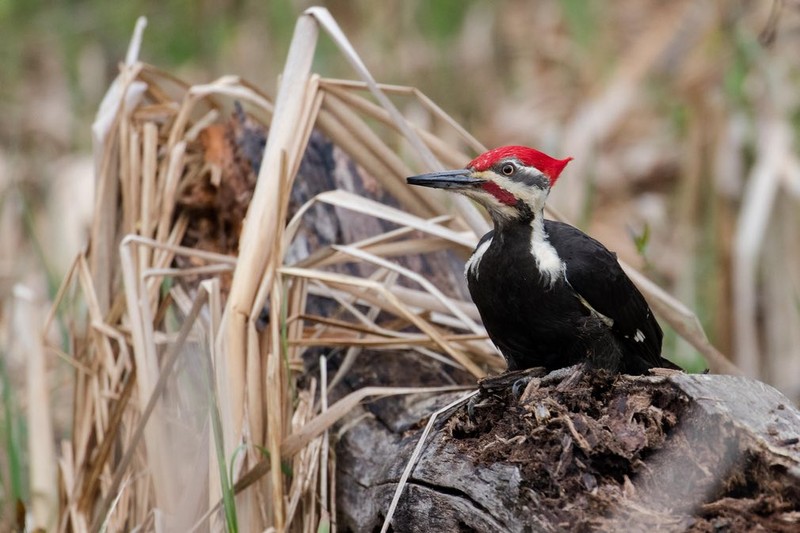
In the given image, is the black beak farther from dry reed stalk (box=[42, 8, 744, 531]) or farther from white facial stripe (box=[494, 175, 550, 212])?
dry reed stalk (box=[42, 8, 744, 531])

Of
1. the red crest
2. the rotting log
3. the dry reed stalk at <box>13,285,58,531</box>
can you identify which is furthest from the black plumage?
the dry reed stalk at <box>13,285,58,531</box>

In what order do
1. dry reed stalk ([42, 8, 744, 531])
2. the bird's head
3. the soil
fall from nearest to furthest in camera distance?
1. the soil
2. dry reed stalk ([42, 8, 744, 531])
3. the bird's head

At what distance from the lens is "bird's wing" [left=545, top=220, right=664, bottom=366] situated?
2635mm

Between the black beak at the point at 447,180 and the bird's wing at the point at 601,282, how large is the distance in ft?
0.87

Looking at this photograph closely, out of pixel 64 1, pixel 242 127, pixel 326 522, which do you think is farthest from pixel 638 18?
pixel 326 522

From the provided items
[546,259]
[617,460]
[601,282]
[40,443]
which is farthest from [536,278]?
[40,443]

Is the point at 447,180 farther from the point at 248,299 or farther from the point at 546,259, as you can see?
the point at 248,299

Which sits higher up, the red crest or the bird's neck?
the red crest

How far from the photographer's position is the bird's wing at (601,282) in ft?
8.64

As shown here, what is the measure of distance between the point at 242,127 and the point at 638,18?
520cm

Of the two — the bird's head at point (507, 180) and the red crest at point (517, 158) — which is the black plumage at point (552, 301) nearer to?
the bird's head at point (507, 180)

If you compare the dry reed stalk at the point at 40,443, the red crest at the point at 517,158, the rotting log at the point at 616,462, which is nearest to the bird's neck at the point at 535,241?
the red crest at the point at 517,158

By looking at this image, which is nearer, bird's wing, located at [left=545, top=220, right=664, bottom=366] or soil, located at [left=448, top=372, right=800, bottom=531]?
soil, located at [left=448, top=372, right=800, bottom=531]

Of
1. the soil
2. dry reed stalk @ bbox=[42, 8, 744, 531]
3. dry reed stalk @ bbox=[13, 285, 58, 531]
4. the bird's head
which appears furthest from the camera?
dry reed stalk @ bbox=[13, 285, 58, 531]
